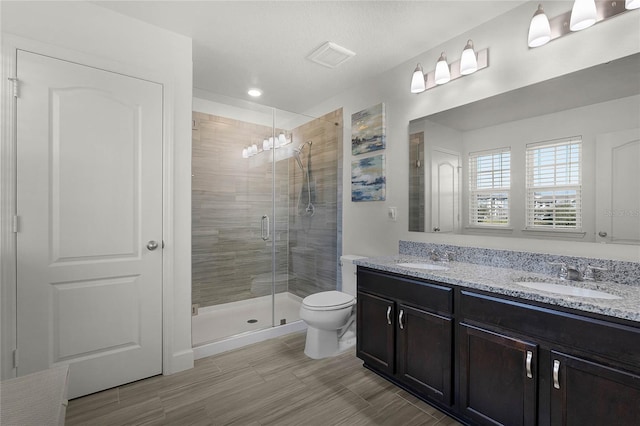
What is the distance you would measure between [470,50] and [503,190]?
990 mm

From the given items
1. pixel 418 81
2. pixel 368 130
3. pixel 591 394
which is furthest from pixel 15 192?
pixel 591 394

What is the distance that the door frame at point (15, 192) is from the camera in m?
1.70

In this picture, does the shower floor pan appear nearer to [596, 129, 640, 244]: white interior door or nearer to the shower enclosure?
the shower enclosure

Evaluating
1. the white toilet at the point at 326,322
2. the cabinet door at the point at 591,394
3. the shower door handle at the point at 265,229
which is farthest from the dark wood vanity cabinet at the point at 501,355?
the shower door handle at the point at 265,229

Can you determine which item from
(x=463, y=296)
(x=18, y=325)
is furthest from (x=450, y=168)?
(x=18, y=325)

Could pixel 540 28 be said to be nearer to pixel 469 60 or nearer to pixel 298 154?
pixel 469 60

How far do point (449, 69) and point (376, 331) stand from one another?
2056 millimetres

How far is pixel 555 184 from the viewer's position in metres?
1.76

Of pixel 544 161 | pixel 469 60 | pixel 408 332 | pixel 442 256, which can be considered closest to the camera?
pixel 544 161

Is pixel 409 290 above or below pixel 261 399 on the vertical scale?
above

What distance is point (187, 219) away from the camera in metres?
2.34

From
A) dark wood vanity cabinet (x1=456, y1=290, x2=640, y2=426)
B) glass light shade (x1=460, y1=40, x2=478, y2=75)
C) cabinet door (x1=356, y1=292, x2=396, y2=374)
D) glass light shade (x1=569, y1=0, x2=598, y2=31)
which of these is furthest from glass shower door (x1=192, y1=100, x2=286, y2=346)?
glass light shade (x1=569, y1=0, x2=598, y2=31)

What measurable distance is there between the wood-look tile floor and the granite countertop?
818mm

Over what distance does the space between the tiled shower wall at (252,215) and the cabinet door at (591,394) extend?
229cm
